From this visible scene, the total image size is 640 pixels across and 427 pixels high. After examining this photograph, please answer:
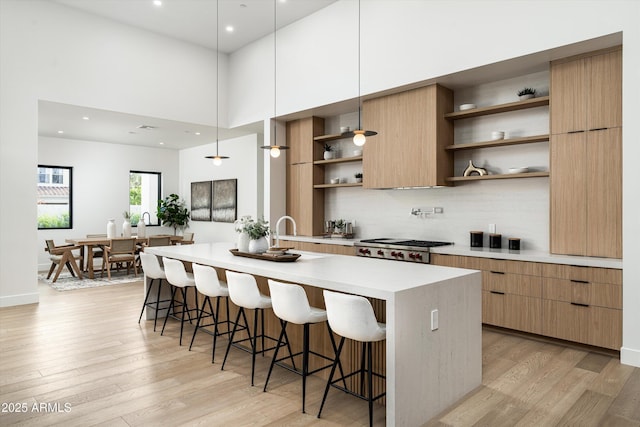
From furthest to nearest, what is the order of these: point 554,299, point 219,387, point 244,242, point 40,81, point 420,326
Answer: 1. point 40,81
2. point 244,242
3. point 554,299
4. point 219,387
5. point 420,326

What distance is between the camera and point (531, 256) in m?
4.06

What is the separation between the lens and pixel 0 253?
18.3 ft

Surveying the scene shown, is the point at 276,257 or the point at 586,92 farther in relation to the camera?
the point at 586,92

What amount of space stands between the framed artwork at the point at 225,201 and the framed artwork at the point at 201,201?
25 centimetres

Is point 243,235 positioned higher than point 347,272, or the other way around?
point 243,235

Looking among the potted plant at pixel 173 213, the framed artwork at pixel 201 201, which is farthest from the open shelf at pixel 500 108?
the potted plant at pixel 173 213

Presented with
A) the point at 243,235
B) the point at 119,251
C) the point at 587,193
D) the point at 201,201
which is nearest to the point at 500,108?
the point at 587,193

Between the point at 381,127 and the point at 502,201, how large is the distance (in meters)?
1.80

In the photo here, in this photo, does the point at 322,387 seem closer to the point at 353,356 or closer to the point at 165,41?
the point at 353,356

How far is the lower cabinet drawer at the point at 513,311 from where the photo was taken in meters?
4.05

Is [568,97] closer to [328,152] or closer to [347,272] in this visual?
[347,272]

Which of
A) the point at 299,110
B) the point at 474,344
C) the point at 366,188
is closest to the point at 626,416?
the point at 474,344

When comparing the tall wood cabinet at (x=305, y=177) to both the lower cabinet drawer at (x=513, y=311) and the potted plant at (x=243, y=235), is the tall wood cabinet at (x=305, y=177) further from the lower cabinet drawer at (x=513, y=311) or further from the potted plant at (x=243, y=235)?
the lower cabinet drawer at (x=513, y=311)

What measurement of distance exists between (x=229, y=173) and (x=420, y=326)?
731cm
